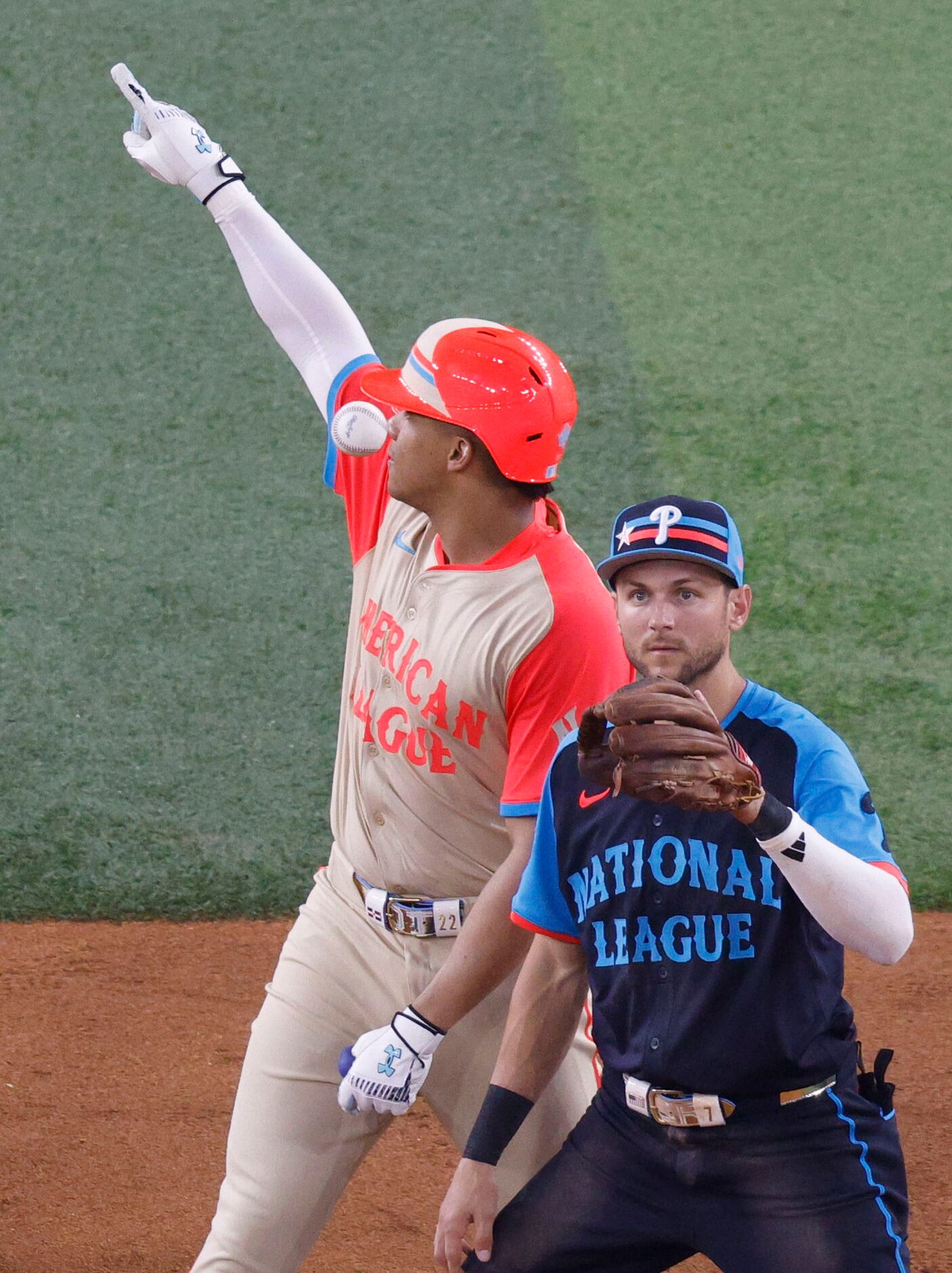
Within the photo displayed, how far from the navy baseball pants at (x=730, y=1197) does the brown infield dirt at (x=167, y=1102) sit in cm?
123

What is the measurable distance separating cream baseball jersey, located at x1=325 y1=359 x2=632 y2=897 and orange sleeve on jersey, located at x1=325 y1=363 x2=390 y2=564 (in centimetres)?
5

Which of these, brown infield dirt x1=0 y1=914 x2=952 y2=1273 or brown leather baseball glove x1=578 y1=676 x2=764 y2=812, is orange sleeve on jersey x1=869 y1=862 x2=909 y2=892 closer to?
brown leather baseball glove x1=578 y1=676 x2=764 y2=812

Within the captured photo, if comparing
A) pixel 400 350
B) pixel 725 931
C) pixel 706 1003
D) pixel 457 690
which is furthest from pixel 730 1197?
pixel 400 350

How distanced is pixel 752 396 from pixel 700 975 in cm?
537

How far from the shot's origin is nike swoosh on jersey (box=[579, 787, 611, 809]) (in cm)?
275

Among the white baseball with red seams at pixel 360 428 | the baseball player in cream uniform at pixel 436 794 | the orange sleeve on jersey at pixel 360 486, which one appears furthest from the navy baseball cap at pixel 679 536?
the orange sleeve on jersey at pixel 360 486

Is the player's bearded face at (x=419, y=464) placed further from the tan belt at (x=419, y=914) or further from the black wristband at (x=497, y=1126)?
the black wristband at (x=497, y=1126)

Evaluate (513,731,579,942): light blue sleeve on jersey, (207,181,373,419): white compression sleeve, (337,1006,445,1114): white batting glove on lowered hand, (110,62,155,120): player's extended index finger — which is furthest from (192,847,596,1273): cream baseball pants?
(110,62,155,120): player's extended index finger

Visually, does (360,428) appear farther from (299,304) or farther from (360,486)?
(299,304)

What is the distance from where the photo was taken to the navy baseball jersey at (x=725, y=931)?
2561 millimetres

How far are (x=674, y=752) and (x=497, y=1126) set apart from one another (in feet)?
2.97

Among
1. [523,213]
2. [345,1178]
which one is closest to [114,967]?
[345,1178]

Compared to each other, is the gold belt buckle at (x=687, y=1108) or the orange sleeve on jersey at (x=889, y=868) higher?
the orange sleeve on jersey at (x=889, y=868)

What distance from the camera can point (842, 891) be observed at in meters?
2.36
